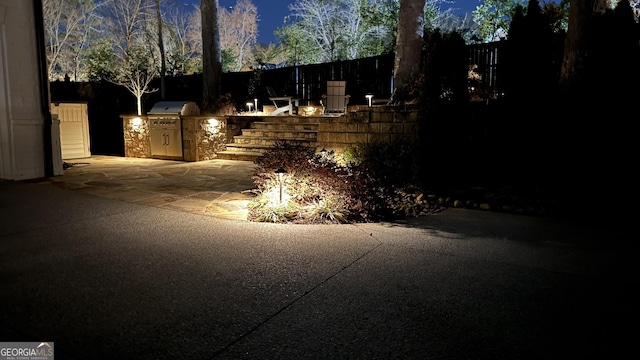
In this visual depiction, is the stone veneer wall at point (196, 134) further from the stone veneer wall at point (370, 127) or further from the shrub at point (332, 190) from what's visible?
the shrub at point (332, 190)

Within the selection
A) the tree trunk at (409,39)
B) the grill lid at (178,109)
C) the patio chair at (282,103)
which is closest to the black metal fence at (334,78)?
the patio chair at (282,103)

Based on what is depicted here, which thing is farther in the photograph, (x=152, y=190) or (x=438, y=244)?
(x=152, y=190)

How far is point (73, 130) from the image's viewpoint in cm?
1304

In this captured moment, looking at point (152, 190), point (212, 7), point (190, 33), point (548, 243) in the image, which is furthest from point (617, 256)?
point (190, 33)

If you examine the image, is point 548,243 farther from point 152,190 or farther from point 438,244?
point 152,190

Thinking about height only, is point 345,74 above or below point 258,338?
above

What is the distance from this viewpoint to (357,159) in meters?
8.95

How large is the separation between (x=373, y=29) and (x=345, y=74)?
653 cm

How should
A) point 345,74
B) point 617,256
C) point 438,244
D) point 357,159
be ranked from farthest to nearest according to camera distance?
point 345,74 < point 357,159 < point 438,244 < point 617,256

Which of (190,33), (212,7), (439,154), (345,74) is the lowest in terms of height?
(439,154)

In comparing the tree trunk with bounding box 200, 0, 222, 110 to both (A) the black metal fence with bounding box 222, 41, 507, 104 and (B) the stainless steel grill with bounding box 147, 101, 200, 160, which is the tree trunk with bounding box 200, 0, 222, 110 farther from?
(B) the stainless steel grill with bounding box 147, 101, 200, 160

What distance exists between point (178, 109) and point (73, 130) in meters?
3.13

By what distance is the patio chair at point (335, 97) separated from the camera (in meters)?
13.8

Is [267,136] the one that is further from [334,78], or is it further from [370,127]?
[334,78]
